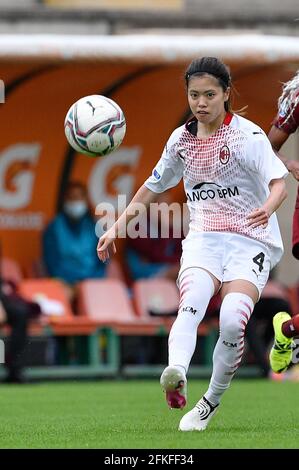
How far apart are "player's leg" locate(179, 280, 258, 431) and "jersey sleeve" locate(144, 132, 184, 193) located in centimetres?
77

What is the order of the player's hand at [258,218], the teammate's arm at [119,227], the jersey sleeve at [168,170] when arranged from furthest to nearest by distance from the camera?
the jersey sleeve at [168,170]
the teammate's arm at [119,227]
the player's hand at [258,218]

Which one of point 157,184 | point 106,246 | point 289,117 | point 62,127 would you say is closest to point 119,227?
point 106,246

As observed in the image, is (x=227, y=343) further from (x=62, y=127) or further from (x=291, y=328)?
(x=62, y=127)

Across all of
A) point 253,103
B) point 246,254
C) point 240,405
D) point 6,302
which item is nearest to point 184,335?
point 246,254

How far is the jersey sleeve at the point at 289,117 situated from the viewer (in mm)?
9258

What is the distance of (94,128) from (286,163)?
1241 mm

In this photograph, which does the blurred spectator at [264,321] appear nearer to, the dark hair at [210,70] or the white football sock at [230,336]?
the white football sock at [230,336]

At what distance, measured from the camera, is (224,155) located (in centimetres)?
859

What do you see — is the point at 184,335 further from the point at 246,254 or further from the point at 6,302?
the point at 6,302

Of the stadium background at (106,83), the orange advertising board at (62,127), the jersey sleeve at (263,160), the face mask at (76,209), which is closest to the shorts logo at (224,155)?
the jersey sleeve at (263,160)

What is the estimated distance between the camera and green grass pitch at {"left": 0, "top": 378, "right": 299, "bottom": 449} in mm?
7949

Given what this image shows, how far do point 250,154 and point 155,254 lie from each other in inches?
356

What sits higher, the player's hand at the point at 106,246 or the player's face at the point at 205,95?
the player's face at the point at 205,95

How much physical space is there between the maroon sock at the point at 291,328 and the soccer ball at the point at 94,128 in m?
1.67
